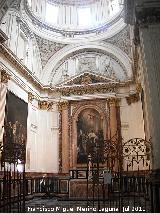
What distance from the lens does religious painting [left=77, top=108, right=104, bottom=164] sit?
60.3ft

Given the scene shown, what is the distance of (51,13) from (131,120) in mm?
9574

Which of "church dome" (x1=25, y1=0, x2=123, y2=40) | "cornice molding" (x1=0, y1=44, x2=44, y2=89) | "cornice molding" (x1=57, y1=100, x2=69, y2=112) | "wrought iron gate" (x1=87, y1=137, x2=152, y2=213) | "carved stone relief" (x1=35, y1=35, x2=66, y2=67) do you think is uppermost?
"church dome" (x1=25, y1=0, x2=123, y2=40)

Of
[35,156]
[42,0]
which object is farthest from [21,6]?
[35,156]

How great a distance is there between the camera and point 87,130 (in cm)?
1880

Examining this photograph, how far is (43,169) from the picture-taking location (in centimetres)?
1827

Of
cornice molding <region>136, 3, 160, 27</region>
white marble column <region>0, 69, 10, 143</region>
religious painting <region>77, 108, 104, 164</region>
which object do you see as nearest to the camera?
cornice molding <region>136, 3, 160, 27</region>

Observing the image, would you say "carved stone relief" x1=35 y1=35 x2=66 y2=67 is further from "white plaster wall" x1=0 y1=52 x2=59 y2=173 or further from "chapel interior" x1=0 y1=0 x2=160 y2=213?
"white plaster wall" x1=0 y1=52 x2=59 y2=173

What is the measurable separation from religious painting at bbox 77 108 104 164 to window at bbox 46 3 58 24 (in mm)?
6909

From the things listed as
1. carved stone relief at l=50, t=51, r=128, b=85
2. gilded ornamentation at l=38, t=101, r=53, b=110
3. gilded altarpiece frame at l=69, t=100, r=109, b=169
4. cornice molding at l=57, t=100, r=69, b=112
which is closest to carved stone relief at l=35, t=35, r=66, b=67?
carved stone relief at l=50, t=51, r=128, b=85

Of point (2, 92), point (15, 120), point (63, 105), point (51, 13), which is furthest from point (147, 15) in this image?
point (51, 13)

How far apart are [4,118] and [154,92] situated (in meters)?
7.93

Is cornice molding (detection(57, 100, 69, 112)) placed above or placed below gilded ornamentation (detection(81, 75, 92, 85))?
below

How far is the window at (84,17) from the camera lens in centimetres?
2052

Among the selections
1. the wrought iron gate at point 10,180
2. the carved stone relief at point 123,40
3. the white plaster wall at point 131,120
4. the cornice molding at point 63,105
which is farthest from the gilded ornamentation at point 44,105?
the wrought iron gate at point 10,180
